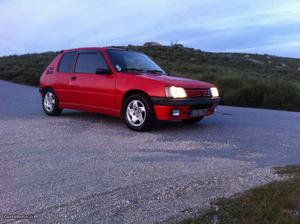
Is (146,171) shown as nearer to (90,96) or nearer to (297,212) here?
(297,212)

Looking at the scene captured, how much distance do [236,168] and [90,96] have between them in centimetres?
447

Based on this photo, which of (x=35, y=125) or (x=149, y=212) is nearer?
(x=149, y=212)

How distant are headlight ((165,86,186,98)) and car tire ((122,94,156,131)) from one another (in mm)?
425

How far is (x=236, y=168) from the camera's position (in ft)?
20.2

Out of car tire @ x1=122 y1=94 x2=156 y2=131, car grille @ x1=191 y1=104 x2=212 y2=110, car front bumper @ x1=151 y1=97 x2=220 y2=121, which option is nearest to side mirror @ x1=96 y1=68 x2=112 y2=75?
car tire @ x1=122 y1=94 x2=156 y2=131

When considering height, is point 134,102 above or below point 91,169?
above

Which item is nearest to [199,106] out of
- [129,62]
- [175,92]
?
[175,92]

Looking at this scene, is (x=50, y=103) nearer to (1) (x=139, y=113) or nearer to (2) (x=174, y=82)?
(1) (x=139, y=113)

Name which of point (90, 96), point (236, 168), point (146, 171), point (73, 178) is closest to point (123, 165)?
point (146, 171)

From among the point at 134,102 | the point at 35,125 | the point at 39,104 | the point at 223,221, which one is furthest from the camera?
the point at 39,104

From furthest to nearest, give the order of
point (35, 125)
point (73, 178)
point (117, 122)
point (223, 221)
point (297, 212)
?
point (117, 122) → point (35, 125) → point (73, 178) → point (297, 212) → point (223, 221)

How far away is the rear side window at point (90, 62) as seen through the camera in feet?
32.0

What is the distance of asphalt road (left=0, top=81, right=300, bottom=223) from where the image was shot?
14.6 feet

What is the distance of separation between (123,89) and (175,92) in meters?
1.09
